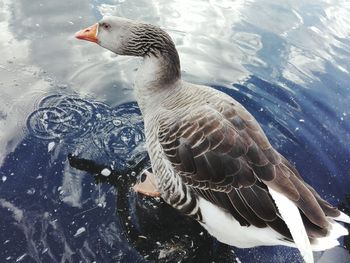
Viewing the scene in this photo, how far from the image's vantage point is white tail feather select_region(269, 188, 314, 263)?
5.92 ft

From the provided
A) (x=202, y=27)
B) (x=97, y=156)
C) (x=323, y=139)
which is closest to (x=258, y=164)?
(x=97, y=156)

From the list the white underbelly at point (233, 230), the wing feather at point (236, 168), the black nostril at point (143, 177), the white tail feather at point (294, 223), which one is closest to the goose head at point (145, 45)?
the wing feather at point (236, 168)

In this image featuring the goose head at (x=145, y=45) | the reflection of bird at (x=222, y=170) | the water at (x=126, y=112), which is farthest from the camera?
the goose head at (x=145, y=45)

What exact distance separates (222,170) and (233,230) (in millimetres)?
365

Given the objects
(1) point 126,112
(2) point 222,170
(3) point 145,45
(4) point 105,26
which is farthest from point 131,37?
(2) point 222,170

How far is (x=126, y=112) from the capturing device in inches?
139

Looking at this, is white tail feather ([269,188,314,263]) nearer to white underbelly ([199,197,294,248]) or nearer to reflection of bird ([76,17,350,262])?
reflection of bird ([76,17,350,262])

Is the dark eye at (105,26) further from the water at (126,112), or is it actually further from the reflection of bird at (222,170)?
the water at (126,112)

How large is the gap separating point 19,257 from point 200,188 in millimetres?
1160

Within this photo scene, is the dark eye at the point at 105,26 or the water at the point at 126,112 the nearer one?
the water at the point at 126,112

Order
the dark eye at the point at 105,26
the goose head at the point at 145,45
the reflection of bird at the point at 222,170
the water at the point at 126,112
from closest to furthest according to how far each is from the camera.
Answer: the reflection of bird at the point at 222,170
the water at the point at 126,112
the goose head at the point at 145,45
the dark eye at the point at 105,26

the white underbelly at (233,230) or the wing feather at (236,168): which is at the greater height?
the wing feather at (236,168)

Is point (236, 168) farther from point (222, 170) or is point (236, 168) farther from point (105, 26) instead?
point (105, 26)

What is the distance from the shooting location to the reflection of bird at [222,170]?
2033 mm
